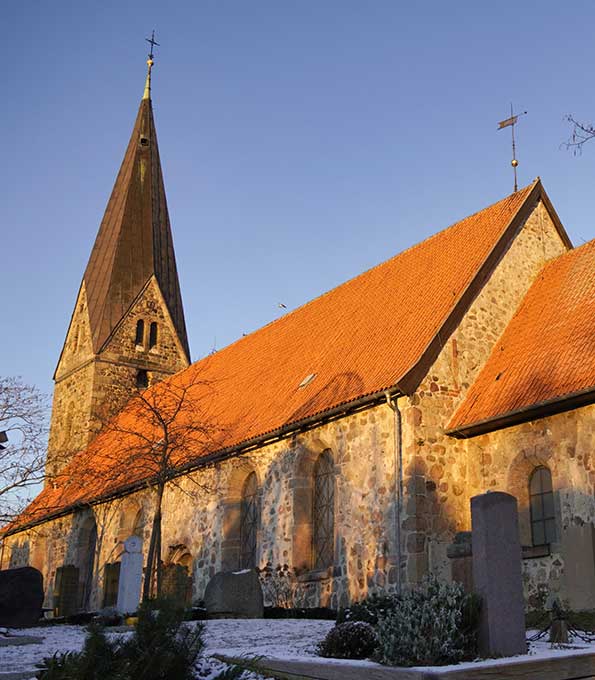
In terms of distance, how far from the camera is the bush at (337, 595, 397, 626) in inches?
345

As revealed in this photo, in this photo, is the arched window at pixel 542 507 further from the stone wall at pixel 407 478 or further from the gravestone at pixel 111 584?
the gravestone at pixel 111 584

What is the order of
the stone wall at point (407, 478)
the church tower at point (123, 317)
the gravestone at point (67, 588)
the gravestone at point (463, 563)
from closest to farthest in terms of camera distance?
1. the gravestone at point (463, 563)
2. the stone wall at point (407, 478)
3. the gravestone at point (67, 588)
4. the church tower at point (123, 317)

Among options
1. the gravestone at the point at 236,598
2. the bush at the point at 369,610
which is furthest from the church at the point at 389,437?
the bush at the point at 369,610

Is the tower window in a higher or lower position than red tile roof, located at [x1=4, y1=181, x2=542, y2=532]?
higher

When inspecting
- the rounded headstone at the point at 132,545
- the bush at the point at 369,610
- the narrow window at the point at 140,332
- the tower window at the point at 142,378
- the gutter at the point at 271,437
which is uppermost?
the narrow window at the point at 140,332

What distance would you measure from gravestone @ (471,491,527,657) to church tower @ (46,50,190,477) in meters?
20.5

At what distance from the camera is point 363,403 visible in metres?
14.1

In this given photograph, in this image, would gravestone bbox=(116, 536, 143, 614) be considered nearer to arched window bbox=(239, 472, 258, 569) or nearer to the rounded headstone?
the rounded headstone

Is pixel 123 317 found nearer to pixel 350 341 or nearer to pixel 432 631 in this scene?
pixel 350 341

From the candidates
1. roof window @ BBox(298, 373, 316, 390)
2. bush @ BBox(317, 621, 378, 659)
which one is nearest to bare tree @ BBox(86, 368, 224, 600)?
roof window @ BBox(298, 373, 316, 390)

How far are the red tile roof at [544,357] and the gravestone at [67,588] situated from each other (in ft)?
45.2

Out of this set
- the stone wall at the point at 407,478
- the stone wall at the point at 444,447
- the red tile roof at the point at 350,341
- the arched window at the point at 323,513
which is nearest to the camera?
the stone wall at the point at 407,478

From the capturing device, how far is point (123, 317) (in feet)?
97.7

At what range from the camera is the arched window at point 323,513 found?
14.9 m
